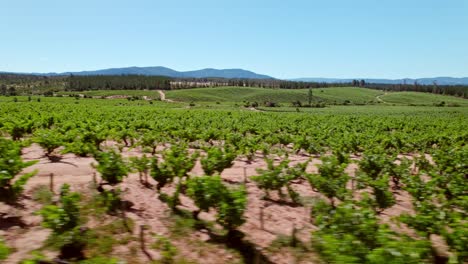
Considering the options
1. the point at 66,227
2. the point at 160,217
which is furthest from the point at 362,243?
the point at 66,227

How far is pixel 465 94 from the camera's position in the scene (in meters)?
154

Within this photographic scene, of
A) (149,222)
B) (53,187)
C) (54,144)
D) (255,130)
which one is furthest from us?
(255,130)

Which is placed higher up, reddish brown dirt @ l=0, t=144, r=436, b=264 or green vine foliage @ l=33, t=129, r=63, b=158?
green vine foliage @ l=33, t=129, r=63, b=158

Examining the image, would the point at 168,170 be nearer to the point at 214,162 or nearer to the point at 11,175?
the point at 214,162

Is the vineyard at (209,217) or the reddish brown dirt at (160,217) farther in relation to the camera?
the reddish brown dirt at (160,217)

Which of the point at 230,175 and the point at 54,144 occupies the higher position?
the point at 54,144

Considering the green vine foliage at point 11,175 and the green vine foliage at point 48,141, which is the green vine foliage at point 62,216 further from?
the green vine foliage at point 48,141

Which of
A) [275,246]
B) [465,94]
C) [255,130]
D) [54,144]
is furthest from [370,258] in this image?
[465,94]

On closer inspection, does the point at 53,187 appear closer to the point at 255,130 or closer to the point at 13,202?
the point at 13,202

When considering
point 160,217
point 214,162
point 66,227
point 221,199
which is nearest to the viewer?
point 66,227

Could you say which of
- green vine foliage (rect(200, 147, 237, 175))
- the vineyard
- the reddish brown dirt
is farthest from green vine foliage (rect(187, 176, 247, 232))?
green vine foliage (rect(200, 147, 237, 175))

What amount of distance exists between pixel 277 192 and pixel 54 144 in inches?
341

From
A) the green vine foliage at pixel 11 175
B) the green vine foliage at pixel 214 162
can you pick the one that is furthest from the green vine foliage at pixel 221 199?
the green vine foliage at pixel 11 175

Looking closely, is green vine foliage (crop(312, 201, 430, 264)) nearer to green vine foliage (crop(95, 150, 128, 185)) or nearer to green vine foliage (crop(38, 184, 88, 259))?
green vine foliage (crop(38, 184, 88, 259))
